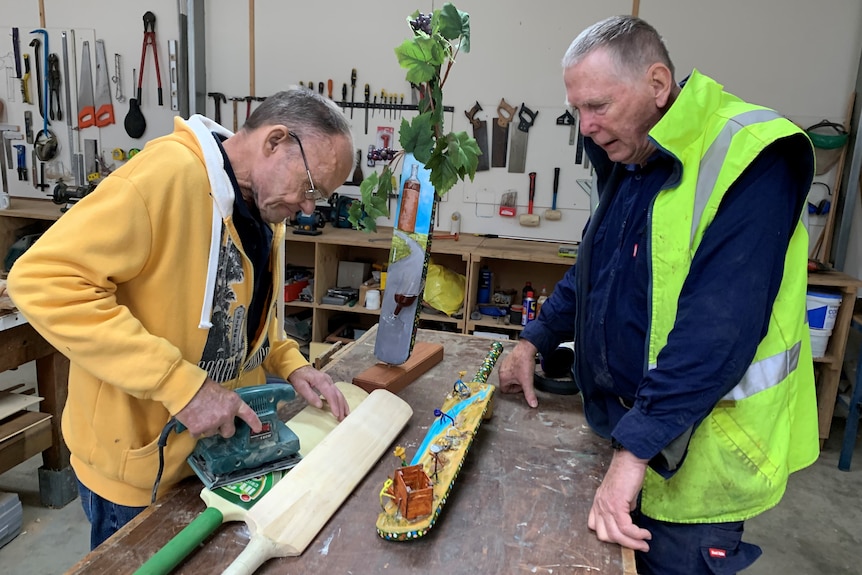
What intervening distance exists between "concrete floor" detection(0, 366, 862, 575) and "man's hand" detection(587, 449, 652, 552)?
182cm

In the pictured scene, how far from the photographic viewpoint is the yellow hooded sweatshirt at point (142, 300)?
1.00m

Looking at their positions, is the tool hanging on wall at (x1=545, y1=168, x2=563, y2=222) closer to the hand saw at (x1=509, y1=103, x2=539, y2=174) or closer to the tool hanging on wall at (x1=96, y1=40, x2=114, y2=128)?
the hand saw at (x1=509, y1=103, x2=539, y2=174)

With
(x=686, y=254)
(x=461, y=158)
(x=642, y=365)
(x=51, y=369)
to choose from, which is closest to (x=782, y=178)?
(x=686, y=254)

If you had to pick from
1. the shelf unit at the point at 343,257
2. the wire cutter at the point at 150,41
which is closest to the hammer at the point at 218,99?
the wire cutter at the point at 150,41

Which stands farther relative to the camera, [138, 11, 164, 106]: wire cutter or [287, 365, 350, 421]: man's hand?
[138, 11, 164, 106]: wire cutter

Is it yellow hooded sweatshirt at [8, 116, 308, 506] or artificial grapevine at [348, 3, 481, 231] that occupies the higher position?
artificial grapevine at [348, 3, 481, 231]

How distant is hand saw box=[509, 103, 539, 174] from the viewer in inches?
150

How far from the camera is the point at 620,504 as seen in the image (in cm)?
108

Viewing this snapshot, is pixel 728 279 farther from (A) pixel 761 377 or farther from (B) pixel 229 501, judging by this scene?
(B) pixel 229 501

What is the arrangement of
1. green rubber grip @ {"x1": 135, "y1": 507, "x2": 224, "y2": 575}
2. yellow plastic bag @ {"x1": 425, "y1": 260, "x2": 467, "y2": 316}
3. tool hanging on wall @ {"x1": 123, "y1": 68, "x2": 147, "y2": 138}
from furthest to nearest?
tool hanging on wall @ {"x1": 123, "y1": 68, "x2": 147, "y2": 138} → yellow plastic bag @ {"x1": 425, "y1": 260, "x2": 467, "y2": 316} → green rubber grip @ {"x1": 135, "y1": 507, "x2": 224, "y2": 575}

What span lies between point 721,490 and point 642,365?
283 mm

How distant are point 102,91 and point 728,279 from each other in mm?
4618

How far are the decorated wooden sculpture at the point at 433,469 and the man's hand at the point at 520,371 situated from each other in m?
0.14

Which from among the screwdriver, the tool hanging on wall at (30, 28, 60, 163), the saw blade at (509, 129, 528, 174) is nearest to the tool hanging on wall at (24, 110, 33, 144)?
the tool hanging on wall at (30, 28, 60, 163)
